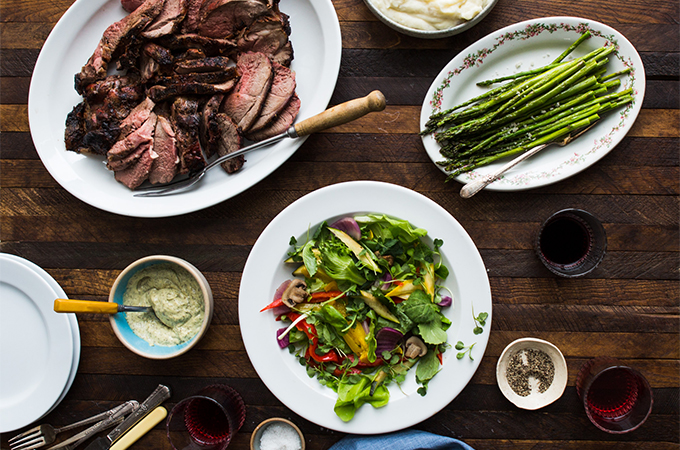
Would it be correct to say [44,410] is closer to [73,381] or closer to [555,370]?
[73,381]

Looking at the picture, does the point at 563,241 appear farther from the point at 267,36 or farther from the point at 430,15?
the point at 267,36

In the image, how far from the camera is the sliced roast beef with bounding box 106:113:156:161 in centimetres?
244

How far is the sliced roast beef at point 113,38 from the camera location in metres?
2.48

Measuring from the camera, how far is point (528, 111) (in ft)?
8.25

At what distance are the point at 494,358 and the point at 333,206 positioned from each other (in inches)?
58.6

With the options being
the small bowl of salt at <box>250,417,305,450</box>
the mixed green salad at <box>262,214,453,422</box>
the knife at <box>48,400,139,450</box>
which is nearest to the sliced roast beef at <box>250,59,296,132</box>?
the mixed green salad at <box>262,214,453,422</box>

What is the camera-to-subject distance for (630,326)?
8.84 feet

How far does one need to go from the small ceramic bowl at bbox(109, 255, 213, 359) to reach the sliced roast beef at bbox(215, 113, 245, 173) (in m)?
0.67

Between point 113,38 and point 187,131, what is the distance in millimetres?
774

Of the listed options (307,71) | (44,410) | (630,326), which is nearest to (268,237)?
(307,71)

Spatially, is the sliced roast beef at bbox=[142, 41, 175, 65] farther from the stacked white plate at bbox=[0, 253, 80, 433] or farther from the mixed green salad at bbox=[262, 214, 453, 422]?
the stacked white plate at bbox=[0, 253, 80, 433]

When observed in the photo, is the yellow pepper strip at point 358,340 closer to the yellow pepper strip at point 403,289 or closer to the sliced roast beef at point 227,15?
the yellow pepper strip at point 403,289

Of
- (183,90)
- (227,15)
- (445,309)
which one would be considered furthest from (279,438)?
(227,15)

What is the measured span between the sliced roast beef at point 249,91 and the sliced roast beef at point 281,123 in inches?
3.6
